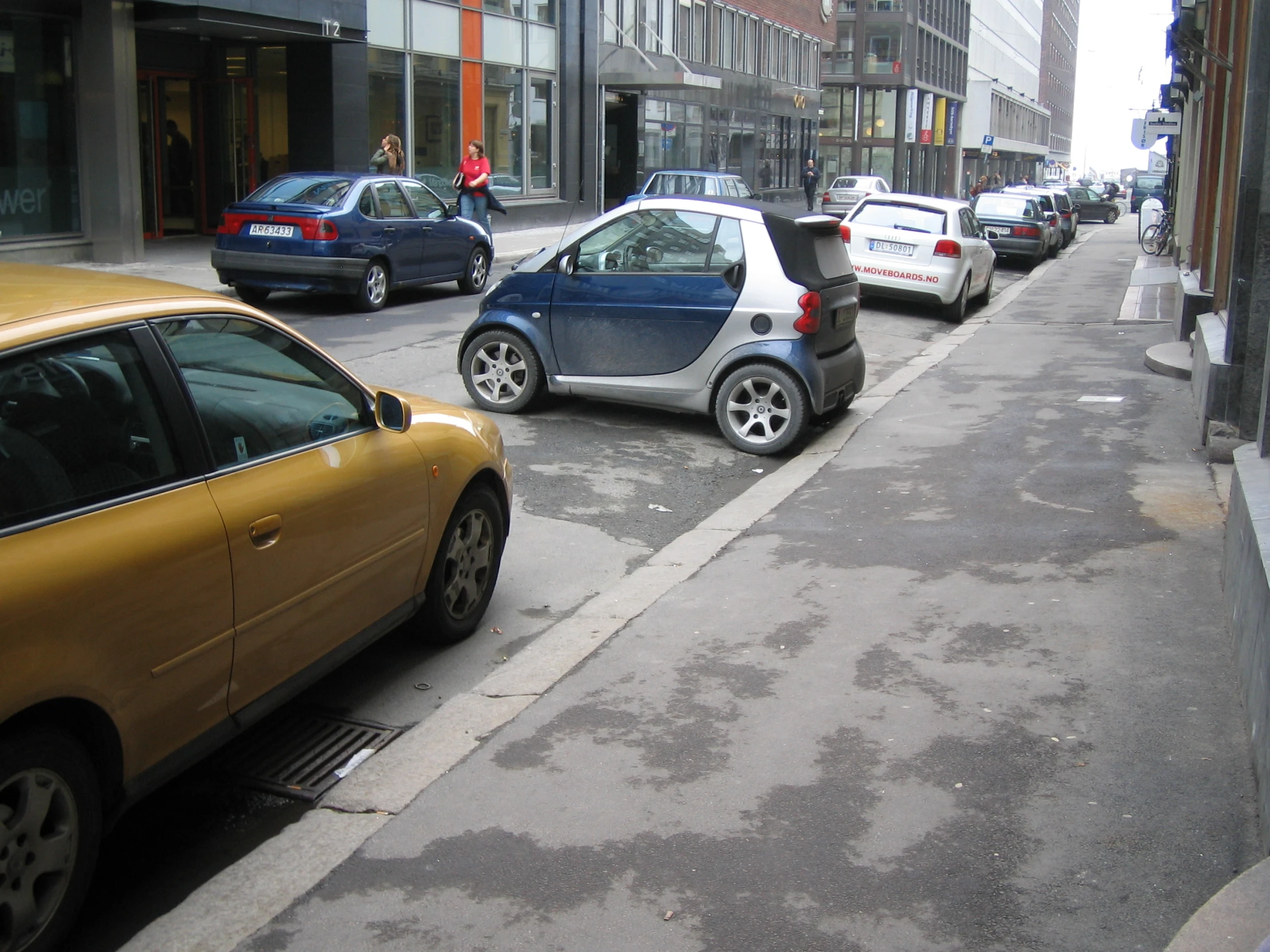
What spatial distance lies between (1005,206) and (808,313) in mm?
22328

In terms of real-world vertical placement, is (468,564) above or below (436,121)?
below

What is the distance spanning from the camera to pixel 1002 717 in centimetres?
471

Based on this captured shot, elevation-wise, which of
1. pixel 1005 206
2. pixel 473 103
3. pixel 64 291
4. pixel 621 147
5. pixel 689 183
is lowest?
pixel 64 291

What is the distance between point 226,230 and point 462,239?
11.5 feet

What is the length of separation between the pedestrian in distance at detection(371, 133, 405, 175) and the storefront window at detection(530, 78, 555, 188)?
10.2 m

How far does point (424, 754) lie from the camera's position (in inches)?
178

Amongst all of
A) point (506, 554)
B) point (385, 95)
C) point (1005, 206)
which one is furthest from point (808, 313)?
point (1005, 206)

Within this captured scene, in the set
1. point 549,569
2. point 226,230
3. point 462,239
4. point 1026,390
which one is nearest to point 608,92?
point 462,239

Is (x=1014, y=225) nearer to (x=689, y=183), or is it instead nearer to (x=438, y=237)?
(x=689, y=183)

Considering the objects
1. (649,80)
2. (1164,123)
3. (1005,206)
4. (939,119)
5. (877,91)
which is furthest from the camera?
(939,119)

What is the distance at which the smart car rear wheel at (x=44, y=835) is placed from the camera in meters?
3.12

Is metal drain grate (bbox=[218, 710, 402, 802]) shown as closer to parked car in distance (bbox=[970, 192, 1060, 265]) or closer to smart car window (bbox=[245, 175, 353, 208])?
smart car window (bbox=[245, 175, 353, 208])

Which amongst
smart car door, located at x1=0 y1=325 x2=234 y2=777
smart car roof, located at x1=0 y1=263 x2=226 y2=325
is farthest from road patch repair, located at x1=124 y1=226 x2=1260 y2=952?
smart car roof, located at x1=0 y1=263 x2=226 y2=325

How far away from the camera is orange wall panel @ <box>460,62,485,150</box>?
28.9 metres
